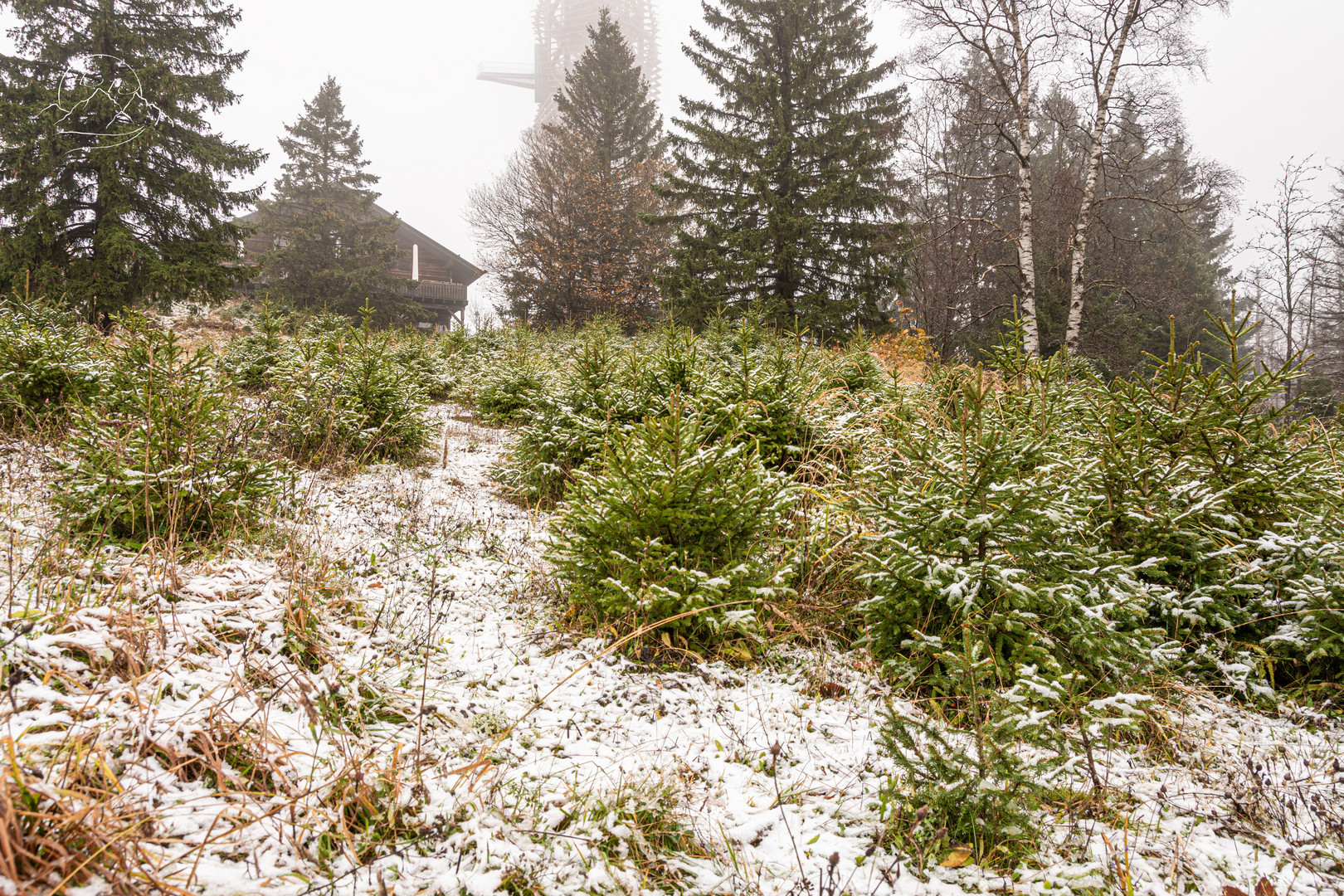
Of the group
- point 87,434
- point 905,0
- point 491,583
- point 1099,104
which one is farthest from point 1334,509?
point 905,0

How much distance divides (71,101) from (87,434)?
41.9 ft

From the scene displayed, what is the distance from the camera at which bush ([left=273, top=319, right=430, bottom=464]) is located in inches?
211

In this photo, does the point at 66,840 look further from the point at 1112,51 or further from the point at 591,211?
the point at 591,211

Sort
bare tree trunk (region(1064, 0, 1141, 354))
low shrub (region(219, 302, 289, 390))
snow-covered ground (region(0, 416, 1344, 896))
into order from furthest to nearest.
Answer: bare tree trunk (region(1064, 0, 1141, 354)) → low shrub (region(219, 302, 289, 390)) → snow-covered ground (region(0, 416, 1344, 896))

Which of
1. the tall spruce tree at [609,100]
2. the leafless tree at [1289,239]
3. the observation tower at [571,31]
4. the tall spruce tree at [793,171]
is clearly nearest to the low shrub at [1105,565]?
the tall spruce tree at [793,171]

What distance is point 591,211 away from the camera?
21.2 m

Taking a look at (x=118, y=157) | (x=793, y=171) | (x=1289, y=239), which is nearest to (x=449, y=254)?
(x=118, y=157)

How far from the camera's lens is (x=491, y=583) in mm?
3518

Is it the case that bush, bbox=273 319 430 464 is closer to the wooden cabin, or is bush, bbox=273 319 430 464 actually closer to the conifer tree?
the conifer tree

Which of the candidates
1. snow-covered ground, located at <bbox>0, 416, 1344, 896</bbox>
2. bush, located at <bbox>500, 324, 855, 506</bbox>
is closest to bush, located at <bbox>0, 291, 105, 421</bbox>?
snow-covered ground, located at <bbox>0, 416, 1344, 896</bbox>

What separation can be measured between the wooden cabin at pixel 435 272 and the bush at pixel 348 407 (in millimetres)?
21871

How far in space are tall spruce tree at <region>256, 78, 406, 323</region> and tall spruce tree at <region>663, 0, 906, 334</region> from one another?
13.7 meters

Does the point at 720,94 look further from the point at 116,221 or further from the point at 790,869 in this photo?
the point at 790,869

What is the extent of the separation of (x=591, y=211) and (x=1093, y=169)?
629 inches
